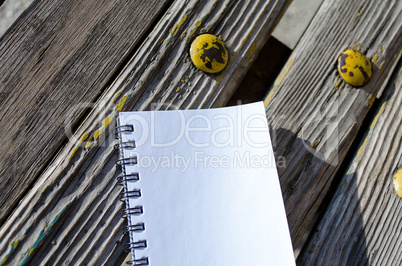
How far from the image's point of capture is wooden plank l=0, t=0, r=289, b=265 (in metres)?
0.77

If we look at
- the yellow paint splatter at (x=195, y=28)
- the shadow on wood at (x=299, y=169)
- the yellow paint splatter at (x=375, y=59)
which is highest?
the yellow paint splatter at (x=375, y=59)

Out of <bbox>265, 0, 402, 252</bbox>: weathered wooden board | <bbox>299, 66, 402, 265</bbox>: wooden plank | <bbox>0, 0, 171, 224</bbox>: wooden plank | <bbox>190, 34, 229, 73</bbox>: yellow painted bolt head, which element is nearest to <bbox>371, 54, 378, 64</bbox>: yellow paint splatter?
<bbox>265, 0, 402, 252</bbox>: weathered wooden board

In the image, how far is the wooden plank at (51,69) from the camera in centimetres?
83

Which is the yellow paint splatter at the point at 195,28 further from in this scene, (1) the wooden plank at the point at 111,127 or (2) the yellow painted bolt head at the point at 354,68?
(2) the yellow painted bolt head at the point at 354,68

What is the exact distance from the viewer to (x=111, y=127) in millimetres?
826

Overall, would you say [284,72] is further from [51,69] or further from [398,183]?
[51,69]

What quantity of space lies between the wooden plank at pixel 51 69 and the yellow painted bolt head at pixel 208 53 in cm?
17

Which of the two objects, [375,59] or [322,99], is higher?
[375,59]

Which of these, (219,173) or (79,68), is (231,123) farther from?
(79,68)

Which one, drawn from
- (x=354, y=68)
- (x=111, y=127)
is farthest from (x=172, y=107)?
(x=354, y=68)

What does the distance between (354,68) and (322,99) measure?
12 cm

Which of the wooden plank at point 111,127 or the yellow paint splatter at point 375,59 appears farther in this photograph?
the yellow paint splatter at point 375,59

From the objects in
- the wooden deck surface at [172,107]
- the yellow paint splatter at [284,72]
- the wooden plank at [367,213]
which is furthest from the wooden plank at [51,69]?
the wooden plank at [367,213]

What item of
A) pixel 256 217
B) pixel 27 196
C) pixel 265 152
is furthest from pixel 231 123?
pixel 27 196
